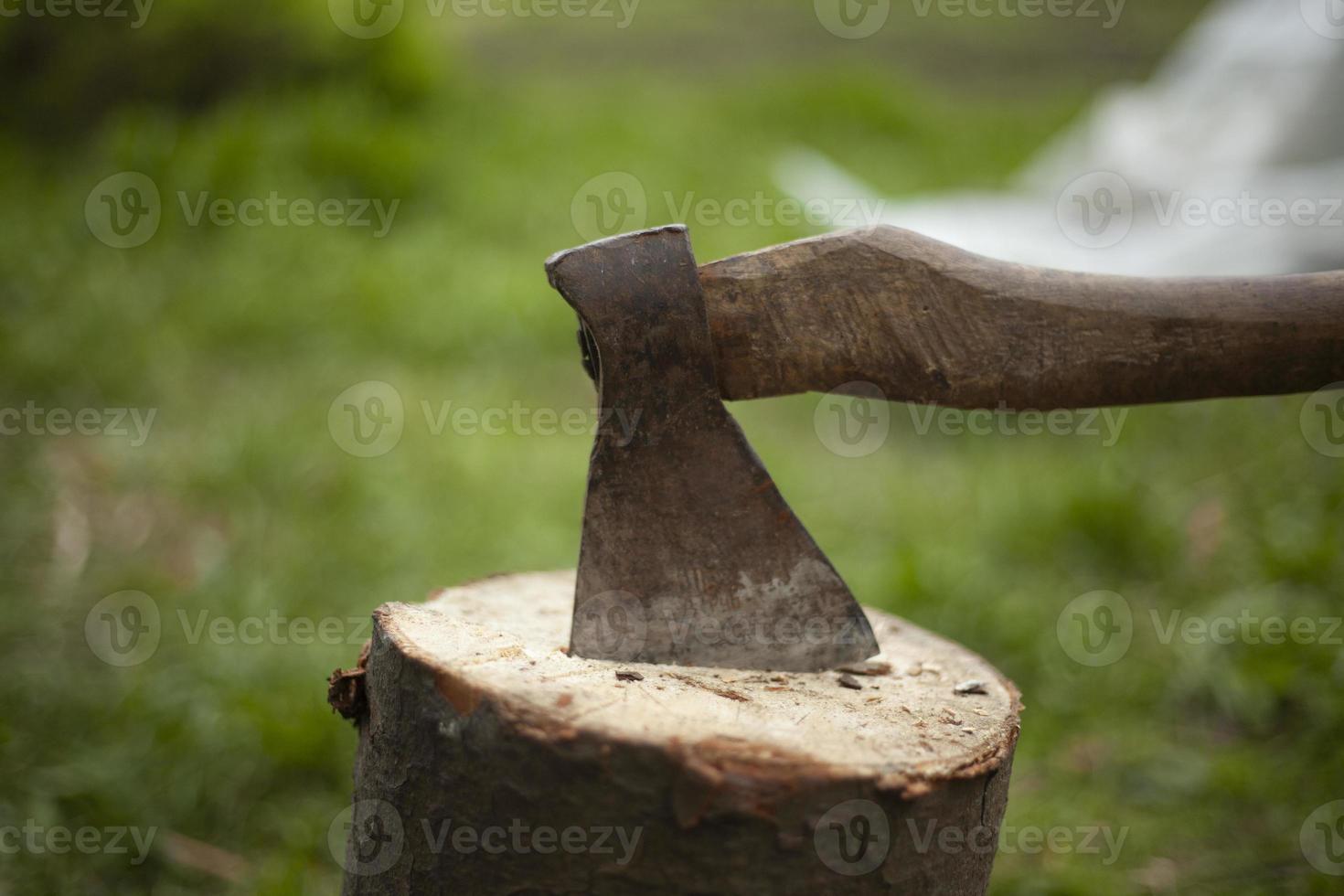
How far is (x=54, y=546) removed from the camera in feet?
10.0

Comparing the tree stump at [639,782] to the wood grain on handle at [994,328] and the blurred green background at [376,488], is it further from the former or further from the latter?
the blurred green background at [376,488]

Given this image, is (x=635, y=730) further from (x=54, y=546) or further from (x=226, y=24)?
(x=226, y=24)

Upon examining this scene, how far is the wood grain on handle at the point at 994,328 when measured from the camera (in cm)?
142

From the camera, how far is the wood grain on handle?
55.7 inches

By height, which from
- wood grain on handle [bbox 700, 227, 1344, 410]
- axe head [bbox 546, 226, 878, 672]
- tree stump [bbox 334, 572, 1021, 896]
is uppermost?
wood grain on handle [bbox 700, 227, 1344, 410]

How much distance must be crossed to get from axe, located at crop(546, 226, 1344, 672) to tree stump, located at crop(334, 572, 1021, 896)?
4.8 inches

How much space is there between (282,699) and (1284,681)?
2.70 m

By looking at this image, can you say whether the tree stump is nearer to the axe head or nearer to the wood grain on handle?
the axe head

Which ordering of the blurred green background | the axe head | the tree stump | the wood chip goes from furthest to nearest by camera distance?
the blurred green background, the wood chip, the axe head, the tree stump

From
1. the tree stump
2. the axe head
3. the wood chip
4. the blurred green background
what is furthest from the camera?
the blurred green background

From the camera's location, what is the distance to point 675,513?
4.65 feet

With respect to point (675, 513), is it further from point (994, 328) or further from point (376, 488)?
point (376, 488)

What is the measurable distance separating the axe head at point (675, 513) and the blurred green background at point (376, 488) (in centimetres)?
119

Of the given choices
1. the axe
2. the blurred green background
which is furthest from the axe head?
the blurred green background
